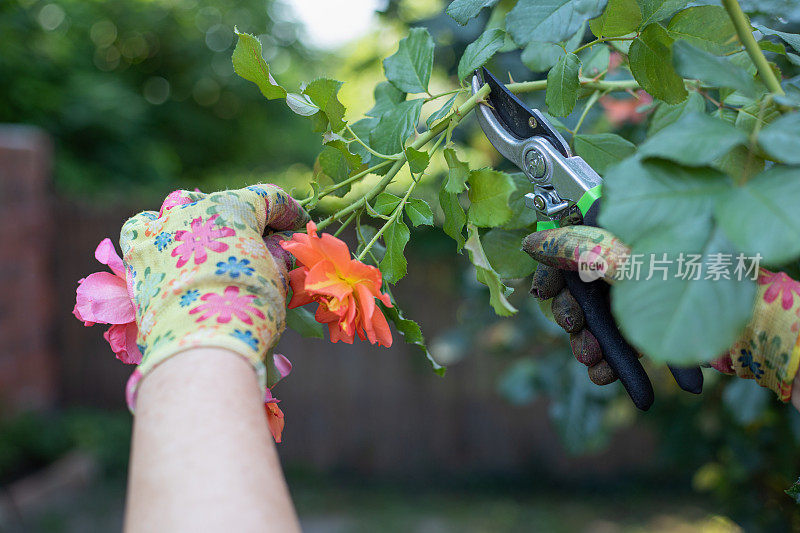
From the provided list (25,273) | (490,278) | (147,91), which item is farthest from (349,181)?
(147,91)

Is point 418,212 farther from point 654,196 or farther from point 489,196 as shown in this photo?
point 654,196

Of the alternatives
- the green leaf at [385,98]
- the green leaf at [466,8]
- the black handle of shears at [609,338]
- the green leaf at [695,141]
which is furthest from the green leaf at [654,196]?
the green leaf at [385,98]

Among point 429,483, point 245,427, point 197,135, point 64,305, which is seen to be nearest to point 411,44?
point 245,427

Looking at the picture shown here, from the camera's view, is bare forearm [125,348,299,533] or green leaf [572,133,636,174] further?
green leaf [572,133,636,174]

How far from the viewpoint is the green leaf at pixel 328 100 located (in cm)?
71

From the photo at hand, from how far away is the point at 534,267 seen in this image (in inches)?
33.4

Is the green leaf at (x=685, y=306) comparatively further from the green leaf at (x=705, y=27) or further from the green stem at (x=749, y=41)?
the green leaf at (x=705, y=27)

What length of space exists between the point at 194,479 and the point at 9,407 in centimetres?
456

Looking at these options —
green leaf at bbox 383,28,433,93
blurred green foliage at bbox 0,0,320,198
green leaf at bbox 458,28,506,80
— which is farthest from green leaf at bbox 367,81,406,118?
blurred green foliage at bbox 0,0,320,198

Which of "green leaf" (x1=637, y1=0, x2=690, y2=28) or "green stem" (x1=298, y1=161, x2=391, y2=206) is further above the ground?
"green leaf" (x1=637, y1=0, x2=690, y2=28)

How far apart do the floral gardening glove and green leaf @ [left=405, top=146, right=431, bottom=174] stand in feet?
0.61

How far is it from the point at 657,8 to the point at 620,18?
4 centimetres

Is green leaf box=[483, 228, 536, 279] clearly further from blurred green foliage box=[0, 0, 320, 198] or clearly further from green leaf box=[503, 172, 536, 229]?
blurred green foliage box=[0, 0, 320, 198]

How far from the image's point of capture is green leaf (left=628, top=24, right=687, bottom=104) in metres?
0.68
